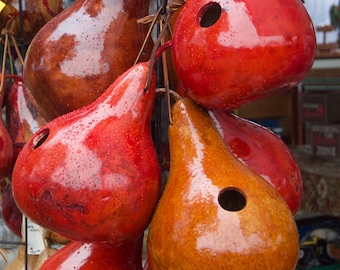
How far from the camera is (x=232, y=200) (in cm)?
73

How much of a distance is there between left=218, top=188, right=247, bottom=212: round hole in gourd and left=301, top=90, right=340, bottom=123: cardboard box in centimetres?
311

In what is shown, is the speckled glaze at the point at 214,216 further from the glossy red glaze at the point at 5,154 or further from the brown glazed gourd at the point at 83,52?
the glossy red glaze at the point at 5,154

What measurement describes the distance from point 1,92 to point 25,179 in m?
0.49

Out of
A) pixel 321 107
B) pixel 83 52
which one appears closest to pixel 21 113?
pixel 83 52

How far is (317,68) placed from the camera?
4547mm

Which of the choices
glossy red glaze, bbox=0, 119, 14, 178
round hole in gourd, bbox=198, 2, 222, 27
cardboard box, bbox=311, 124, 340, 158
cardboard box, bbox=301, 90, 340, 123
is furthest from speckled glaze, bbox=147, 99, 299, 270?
cardboard box, bbox=301, 90, 340, 123

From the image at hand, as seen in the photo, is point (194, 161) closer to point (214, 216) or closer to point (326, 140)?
point (214, 216)

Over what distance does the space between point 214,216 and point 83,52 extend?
362mm

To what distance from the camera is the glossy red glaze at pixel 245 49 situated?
0.69m

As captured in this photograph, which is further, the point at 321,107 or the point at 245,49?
the point at 321,107

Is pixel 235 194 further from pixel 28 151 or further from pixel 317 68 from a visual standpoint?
pixel 317 68

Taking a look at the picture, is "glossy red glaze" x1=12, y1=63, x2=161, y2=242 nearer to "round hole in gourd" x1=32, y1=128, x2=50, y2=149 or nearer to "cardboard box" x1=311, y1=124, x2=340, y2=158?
"round hole in gourd" x1=32, y1=128, x2=50, y2=149

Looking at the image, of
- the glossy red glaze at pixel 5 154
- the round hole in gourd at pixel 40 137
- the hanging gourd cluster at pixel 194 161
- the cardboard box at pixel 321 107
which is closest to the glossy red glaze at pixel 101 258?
the hanging gourd cluster at pixel 194 161

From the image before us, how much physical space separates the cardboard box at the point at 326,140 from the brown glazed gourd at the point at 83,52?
9.03 ft
